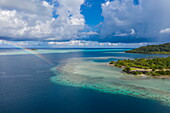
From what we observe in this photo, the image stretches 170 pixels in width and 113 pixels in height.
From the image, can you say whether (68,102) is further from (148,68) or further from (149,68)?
(149,68)

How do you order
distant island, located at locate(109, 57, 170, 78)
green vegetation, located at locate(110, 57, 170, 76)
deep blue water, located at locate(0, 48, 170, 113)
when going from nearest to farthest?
1. deep blue water, located at locate(0, 48, 170, 113)
2. distant island, located at locate(109, 57, 170, 78)
3. green vegetation, located at locate(110, 57, 170, 76)

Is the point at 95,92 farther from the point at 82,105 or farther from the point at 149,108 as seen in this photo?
the point at 149,108

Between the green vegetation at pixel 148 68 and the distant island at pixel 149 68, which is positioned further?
the green vegetation at pixel 148 68

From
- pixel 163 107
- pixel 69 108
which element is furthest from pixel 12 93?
pixel 163 107

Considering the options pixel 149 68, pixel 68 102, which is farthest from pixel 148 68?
pixel 68 102

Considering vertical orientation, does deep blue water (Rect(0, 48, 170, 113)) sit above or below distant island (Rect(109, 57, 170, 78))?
below

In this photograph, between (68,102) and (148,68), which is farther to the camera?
(148,68)

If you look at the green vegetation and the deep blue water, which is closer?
the deep blue water

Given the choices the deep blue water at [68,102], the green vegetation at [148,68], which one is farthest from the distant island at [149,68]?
the deep blue water at [68,102]

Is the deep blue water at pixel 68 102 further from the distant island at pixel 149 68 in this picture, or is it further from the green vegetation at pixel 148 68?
the green vegetation at pixel 148 68

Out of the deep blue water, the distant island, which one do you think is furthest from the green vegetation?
the deep blue water

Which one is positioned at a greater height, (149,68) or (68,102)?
(149,68)

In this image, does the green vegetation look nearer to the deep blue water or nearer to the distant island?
the distant island
